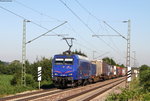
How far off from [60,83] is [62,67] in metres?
Result: 1.62

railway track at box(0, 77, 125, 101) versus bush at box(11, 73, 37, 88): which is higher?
bush at box(11, 73, 37, 88)

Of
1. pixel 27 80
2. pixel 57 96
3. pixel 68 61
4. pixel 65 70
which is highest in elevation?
pixel 68 61

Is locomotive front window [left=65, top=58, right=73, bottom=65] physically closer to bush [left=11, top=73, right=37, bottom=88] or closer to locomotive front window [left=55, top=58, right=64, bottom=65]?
locomotive front window [left=55, top=58, right=64, bottom=65]

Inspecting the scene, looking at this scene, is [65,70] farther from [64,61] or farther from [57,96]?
[57,96]

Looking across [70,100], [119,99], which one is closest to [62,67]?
[70,100]

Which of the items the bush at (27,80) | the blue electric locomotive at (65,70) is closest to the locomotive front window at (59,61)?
the blue electric locomotive at (65,70)

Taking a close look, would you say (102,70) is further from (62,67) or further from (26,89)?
(26,89)

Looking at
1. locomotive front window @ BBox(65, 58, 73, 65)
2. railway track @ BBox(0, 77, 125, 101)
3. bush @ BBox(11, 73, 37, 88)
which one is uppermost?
locomotive front window @ BBox(65, 58, 73, 65)

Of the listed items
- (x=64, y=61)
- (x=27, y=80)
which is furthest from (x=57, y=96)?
(x=27, y=80)

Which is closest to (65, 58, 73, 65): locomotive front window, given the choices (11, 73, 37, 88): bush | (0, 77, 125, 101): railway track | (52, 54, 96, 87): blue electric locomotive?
(52, 54, 96, 87): blue electric locomotive

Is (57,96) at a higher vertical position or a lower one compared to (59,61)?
lower

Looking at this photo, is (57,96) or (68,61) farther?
(68,61)

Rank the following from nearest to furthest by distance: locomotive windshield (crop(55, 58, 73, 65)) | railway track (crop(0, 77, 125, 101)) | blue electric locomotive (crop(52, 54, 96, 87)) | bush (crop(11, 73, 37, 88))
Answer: railway track (crop(0, 77, 125, 101))
blue electric locomotive (crop(52, 54, 96, 87))
locomotive windshield (crop(55, 58, 73, 65))
bush (crop(11, 73, 37, 88))

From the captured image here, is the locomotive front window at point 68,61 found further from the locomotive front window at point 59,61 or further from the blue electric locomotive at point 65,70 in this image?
the locomotive front window at point 59,61
